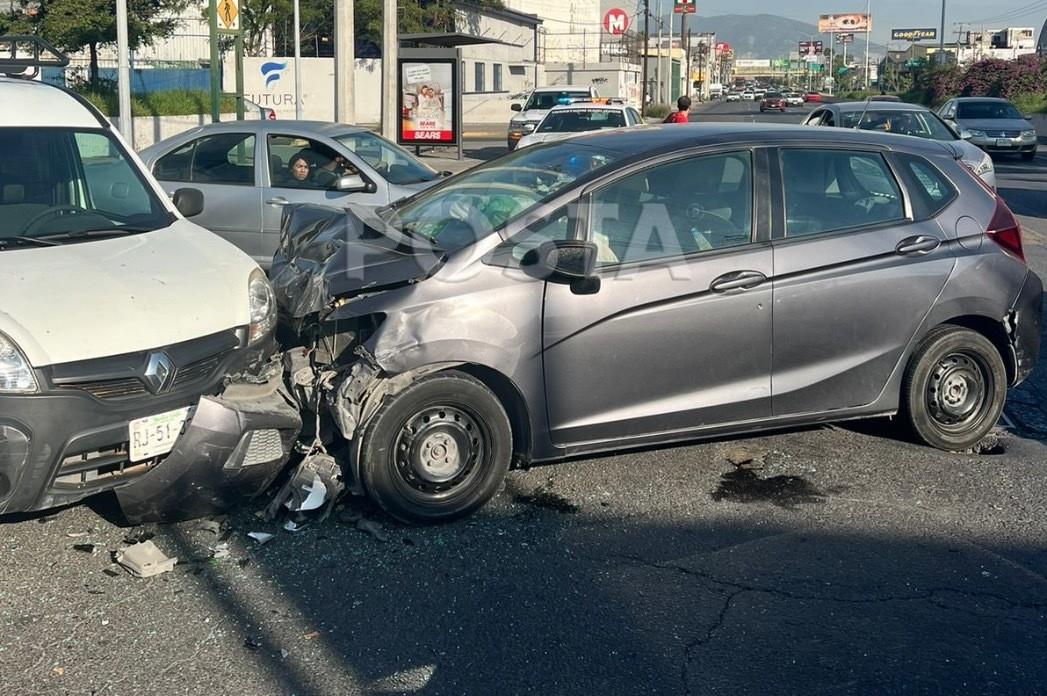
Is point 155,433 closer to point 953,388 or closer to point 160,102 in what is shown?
point 953,388

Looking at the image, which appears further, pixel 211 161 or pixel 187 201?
pixel 211 161

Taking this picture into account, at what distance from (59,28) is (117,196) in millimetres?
23133

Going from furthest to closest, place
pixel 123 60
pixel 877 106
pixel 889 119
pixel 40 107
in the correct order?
pixel 877 106, pixel 889 119, pixel 123 60, pixel 40 107

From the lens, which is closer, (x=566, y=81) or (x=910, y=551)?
(x=910, y=551)

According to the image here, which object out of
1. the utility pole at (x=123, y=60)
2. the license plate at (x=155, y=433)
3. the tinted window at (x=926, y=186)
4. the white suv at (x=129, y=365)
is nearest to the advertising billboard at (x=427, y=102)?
the utility pole at (x=123, y=60)

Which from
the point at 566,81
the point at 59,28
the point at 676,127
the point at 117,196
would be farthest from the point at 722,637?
the point at 566,81

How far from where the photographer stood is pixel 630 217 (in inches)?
213

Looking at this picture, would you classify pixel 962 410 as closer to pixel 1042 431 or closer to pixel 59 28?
pixel 1042 431

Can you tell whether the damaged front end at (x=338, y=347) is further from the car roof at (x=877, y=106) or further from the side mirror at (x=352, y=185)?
the car roof at (x=877, y=106)

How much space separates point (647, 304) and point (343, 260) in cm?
144

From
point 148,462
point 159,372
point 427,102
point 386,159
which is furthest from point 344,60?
point 148,462

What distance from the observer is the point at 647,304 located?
17.3 feet

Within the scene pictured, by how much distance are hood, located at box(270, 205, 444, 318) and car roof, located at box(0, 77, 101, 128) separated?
4.58 feet

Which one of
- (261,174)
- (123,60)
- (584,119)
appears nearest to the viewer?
(261,174)
